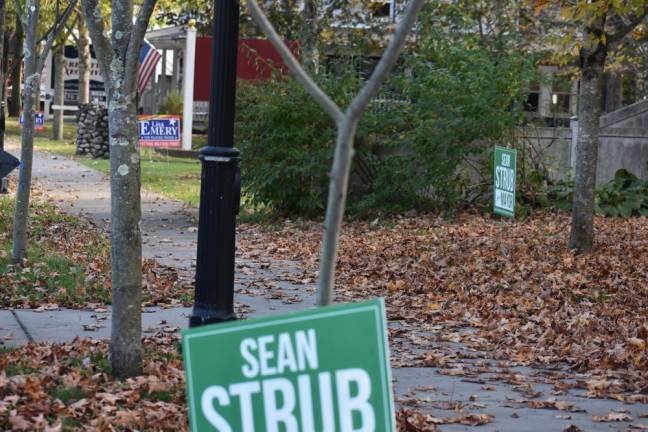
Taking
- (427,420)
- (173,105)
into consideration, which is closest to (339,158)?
(427,420)

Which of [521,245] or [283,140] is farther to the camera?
[283,140]

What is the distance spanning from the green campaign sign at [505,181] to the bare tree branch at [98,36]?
239 inches

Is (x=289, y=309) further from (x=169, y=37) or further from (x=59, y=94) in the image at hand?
(x=59, y=94)

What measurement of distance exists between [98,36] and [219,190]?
3.88 feet

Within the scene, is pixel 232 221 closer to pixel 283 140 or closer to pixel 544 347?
pixel 544 347

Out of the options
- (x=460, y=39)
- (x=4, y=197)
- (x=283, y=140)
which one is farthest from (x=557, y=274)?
(x=4, y=197)

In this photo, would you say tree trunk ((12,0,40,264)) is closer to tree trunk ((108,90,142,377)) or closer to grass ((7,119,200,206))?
tree trunk ((108,90,142,377))

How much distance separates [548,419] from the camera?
684 centimetres

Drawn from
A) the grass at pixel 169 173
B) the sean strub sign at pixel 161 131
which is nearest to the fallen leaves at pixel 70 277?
the grass at pixel 169 173

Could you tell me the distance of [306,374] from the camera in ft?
12.7

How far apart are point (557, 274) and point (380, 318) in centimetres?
805

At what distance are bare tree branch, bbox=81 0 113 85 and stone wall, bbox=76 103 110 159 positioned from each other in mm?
27685

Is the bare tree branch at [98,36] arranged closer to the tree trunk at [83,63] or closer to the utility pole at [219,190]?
the utility pole at [219,190]

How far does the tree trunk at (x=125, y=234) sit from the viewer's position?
7.27m
